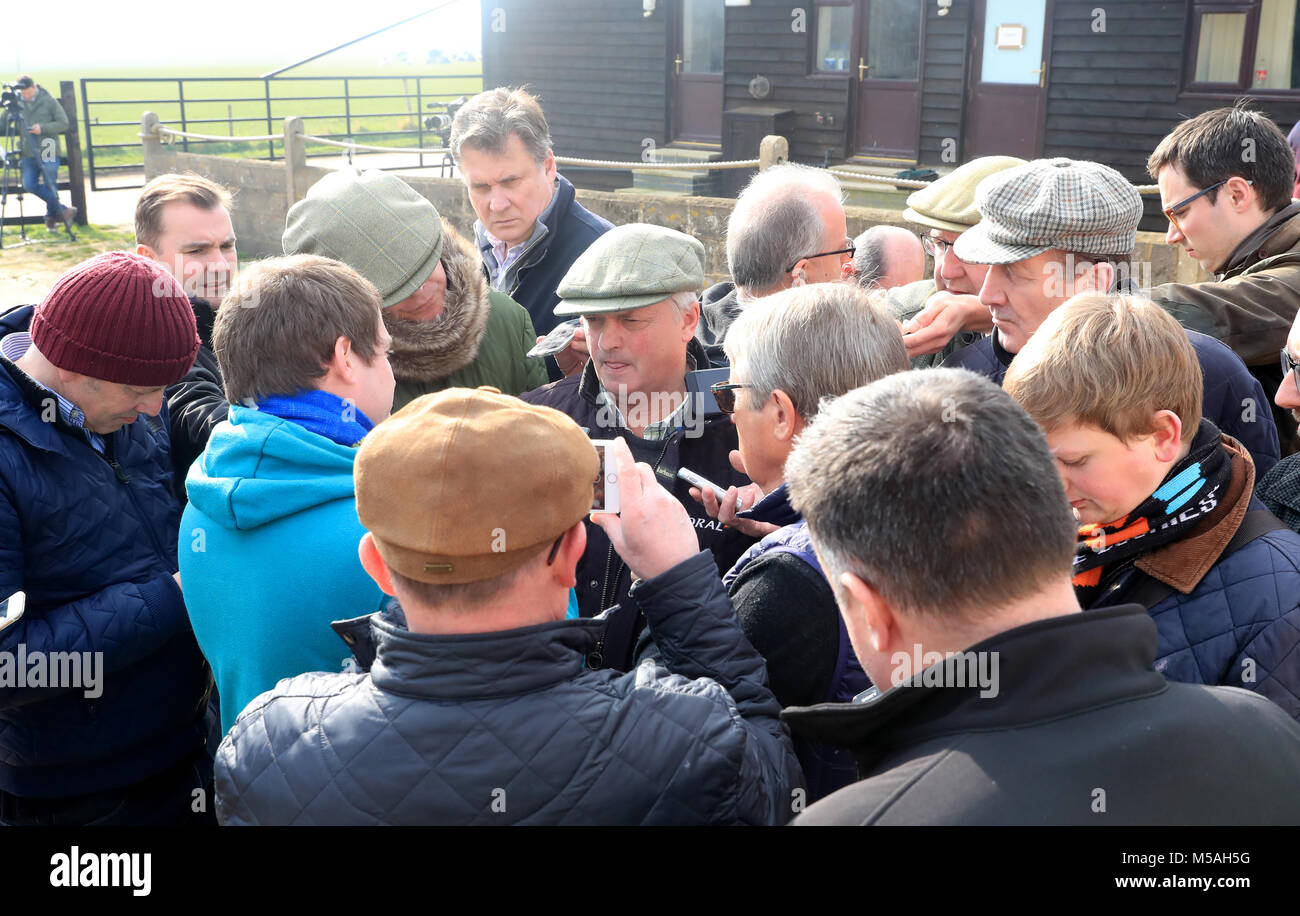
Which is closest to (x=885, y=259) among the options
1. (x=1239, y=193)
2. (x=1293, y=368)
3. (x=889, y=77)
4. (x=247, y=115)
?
(x=1239, y=193)

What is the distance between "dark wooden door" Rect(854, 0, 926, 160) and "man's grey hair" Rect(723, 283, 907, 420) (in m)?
12.0

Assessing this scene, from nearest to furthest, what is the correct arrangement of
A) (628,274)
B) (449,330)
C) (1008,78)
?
(628,274), (449,330), (1008,78)

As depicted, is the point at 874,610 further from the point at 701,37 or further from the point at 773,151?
the point at 701,37

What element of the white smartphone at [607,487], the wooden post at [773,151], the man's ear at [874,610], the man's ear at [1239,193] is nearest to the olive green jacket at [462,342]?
the white smartphone at [607,487]

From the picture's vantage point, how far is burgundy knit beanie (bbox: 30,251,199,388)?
2.35 meters

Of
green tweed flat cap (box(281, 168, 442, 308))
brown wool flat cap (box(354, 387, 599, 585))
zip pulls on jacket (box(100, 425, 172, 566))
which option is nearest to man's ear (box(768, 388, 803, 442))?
brown wool flat cap (box(354, 387, 599, 585))

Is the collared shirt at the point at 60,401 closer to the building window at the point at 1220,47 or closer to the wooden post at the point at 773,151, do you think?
the wooden post at the point at 773,151

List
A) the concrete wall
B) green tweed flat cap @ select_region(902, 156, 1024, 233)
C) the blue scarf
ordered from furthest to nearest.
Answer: the concrete wall, green tweed flat cap @ select_region(902, 156, 1024, 233), the blue scarf

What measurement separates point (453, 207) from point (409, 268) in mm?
8466

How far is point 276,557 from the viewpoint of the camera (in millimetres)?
1973

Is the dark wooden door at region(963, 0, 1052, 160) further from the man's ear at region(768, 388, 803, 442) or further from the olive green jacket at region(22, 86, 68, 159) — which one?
the olive green jacket at region(22, 86, 68, 159)

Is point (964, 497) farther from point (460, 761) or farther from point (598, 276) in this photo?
point (598, 276)

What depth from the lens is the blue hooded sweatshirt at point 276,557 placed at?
1.97 m
